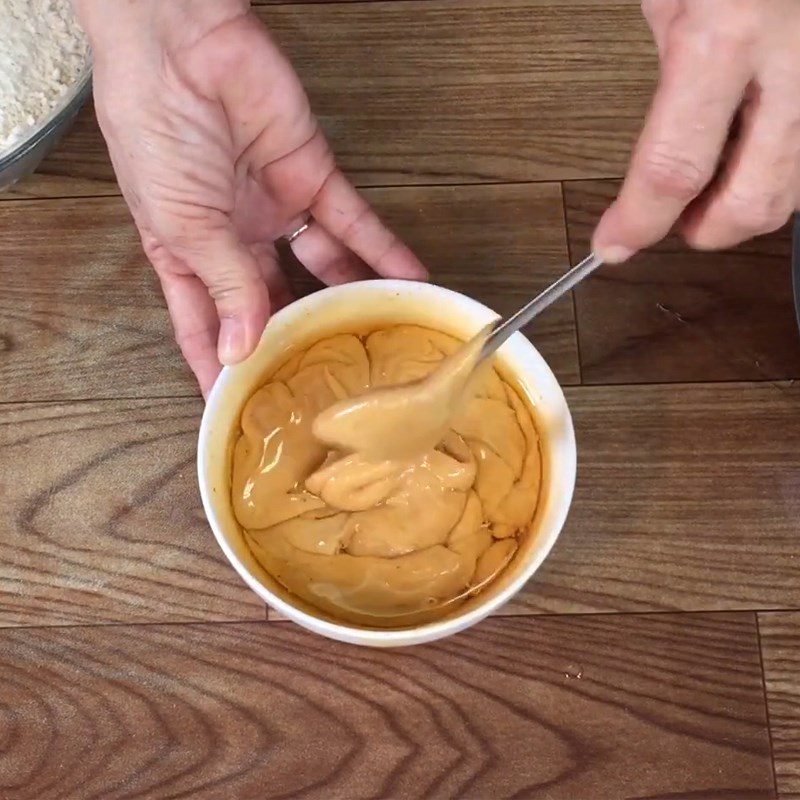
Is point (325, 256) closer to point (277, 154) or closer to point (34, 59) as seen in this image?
point (277, 154)

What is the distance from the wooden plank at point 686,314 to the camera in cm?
74

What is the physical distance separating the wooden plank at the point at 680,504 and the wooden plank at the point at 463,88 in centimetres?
22

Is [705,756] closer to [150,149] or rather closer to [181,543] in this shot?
[181,543]

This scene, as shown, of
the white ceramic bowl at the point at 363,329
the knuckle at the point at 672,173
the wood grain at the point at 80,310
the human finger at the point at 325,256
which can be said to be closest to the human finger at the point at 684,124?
the knuckle at the point at 672,173

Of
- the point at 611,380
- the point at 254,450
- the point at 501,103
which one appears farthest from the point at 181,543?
the point at 501,103

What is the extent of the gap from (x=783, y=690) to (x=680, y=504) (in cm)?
15

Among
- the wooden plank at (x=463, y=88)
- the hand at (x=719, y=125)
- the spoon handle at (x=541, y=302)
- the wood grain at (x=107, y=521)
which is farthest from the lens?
the wooden plank at (x=463, y=88)

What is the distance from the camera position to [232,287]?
0.60 m

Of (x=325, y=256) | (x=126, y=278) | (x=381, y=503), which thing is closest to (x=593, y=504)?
(x=381, y=503)

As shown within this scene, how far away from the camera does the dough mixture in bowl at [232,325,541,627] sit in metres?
0.62

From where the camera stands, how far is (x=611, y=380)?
734 mm

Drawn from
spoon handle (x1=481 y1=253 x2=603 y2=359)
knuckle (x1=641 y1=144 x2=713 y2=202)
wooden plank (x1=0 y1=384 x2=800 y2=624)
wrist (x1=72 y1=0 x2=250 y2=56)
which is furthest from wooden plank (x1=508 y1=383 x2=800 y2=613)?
wrist (x1=72 y1=0 x2=250 y2=56)

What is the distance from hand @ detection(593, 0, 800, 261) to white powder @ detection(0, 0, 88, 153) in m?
0.46

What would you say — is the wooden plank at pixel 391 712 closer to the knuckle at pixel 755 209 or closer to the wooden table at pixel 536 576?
the wooden table at pixel 536 576
